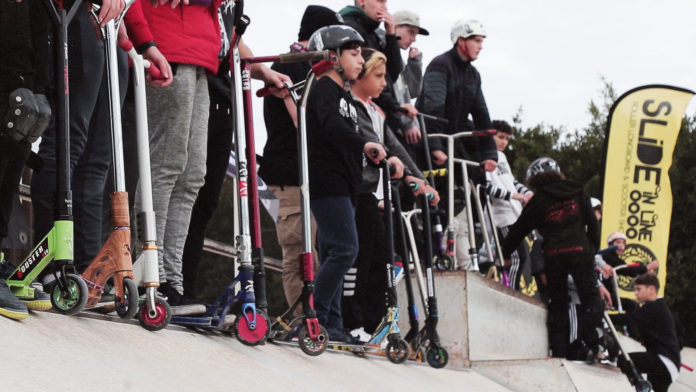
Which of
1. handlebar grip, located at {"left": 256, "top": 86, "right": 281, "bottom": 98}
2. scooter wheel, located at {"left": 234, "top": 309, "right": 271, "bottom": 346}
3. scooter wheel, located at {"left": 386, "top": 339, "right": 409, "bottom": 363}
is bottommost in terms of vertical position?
scooter wheel, located at {"left": 386, "top": 339, "right": 409, "bottom": 363}

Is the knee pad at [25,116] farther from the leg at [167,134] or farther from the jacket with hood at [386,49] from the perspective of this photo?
the jacket with hood at [386,49]

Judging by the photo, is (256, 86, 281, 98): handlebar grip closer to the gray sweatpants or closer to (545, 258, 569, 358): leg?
the gray sweatpants

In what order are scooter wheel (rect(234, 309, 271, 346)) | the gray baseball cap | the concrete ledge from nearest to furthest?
scooter wheel (rect(234, 309, 271, 346)) → the concrete ledge → the gray baseball cap

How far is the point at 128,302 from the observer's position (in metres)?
3.59

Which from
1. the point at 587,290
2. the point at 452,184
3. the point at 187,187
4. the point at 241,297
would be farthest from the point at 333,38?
the point at 587,290

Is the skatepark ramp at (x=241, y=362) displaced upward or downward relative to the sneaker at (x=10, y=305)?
downward

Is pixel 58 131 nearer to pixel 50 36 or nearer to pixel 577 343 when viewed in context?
pixel 50 36

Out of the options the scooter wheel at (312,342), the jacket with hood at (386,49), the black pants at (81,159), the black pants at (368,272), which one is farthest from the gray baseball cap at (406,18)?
the black pants at (81,159)

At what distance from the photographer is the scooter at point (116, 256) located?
3.58 m

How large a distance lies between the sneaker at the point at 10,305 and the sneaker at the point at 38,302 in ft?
0.64

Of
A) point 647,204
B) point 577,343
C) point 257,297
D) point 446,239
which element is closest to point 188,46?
point 257,297

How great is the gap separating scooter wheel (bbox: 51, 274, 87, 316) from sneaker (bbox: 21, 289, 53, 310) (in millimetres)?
28

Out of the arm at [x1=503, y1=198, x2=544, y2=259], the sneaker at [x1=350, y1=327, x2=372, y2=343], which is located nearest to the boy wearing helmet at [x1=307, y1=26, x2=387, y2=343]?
the sneaker at [x1=350, y1=327, x2=372, y2=343]

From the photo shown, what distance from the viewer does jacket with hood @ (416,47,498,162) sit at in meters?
9.00
